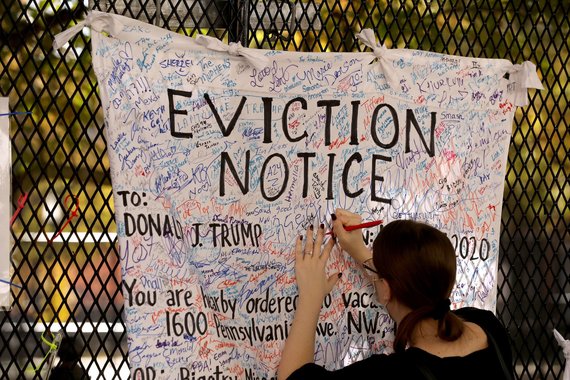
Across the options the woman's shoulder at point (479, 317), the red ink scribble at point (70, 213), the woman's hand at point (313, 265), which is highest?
the red ink scribble at point (70, 213)

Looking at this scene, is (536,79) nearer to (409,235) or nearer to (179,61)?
(409,235)

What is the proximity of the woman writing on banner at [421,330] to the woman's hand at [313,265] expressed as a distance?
194 mm

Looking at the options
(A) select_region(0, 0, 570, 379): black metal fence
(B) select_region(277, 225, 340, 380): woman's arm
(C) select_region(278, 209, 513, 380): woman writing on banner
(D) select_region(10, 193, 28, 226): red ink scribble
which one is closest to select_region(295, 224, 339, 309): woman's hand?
(B) select_region(277, 225, 340, 380): woman's arm

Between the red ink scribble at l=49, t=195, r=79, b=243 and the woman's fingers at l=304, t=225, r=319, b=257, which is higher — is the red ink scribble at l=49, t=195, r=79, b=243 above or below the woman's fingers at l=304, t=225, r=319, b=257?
above

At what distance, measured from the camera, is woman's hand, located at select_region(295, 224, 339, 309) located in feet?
8.30

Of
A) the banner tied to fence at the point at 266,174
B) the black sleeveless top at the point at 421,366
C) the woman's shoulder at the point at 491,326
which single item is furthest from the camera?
the banner tied to fence at the point at 266,174

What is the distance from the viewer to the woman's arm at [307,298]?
237 centimetres

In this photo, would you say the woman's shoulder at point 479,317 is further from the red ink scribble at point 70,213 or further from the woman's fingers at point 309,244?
the red ink scribble at point 70,213

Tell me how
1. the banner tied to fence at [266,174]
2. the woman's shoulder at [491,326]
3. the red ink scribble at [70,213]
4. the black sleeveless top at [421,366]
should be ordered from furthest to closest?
the red ink scribble at [70,213] < the banner tied to fence at [266,174] < the woman's shoulder at [491,326] < the black sleeveless top at [421,366]

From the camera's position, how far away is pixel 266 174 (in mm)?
2590

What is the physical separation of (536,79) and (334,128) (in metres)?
0.80

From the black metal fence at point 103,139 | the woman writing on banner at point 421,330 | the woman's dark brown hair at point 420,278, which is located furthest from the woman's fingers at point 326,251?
the black metal fence at point 103,139

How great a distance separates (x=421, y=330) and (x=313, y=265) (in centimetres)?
48

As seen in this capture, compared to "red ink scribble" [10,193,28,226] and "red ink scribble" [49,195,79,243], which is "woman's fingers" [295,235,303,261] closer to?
"red ink scribble" [49,195,79,243]
